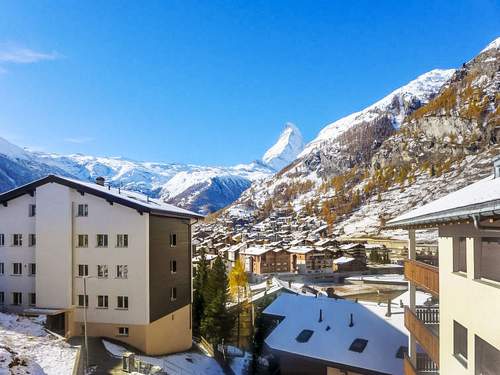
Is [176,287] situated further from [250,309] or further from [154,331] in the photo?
[250,309]

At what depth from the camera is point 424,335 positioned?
49.4 ft

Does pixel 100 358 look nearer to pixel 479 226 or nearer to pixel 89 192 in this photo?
pixel 89 192

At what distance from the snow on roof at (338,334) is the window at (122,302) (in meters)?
9.03

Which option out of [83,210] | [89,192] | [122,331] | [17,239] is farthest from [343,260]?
[17,239]

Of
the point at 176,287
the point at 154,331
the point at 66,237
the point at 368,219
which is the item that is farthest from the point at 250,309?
the point at 368,219

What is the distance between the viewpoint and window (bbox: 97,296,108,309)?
27.1 metres

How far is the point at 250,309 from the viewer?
157 ft

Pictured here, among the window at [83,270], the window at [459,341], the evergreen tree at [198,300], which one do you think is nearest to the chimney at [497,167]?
the window at [459,341]

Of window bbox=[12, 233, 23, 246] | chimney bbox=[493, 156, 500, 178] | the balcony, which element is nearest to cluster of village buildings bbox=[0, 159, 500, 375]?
window bbox=[12, 233, 23, 246]

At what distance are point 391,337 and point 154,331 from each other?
14.1 m

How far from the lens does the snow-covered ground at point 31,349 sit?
49.0ft

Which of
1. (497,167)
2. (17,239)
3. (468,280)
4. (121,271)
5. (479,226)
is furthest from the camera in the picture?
(17,239)

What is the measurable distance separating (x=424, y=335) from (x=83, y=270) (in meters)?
20.5

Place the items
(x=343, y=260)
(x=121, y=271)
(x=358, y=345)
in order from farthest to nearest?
1. (x=343, y=260)
2. (x=121, y=271)
3. (x=358, y=345)
